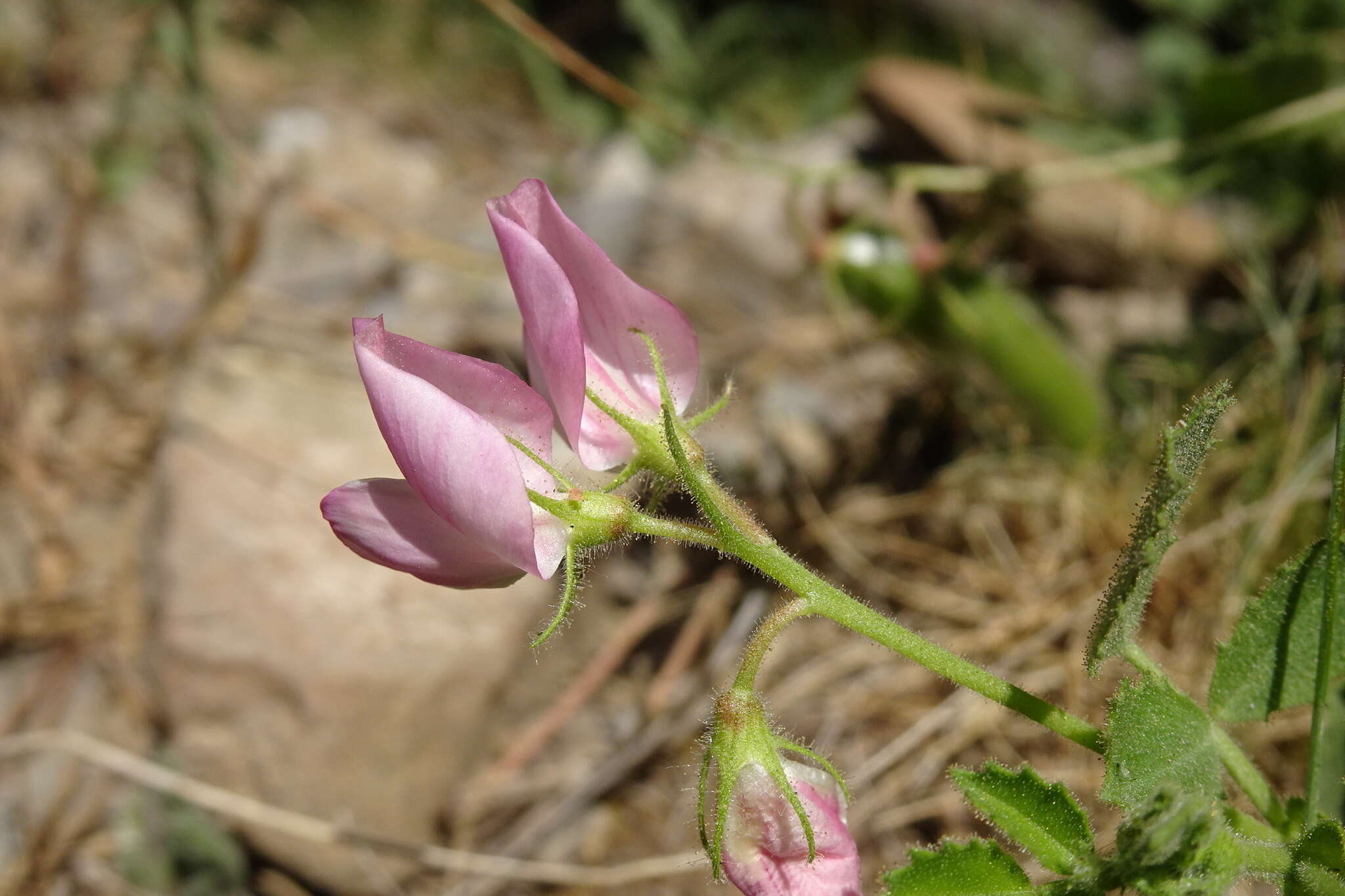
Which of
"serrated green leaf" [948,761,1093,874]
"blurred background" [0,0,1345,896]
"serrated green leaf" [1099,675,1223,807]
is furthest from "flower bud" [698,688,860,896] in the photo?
"blurred background" [0,0,1345,896]

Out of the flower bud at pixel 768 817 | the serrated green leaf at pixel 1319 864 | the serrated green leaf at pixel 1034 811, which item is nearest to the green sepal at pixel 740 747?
the flower bud at pixel 768 817

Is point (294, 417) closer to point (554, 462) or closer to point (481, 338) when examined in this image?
point (481, 338)

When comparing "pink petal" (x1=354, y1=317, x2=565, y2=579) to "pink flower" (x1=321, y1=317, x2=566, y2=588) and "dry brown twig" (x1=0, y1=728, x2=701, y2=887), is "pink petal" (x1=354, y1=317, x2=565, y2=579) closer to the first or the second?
"pink flower" (x1=321, y1=317, x2=566, y2=588)

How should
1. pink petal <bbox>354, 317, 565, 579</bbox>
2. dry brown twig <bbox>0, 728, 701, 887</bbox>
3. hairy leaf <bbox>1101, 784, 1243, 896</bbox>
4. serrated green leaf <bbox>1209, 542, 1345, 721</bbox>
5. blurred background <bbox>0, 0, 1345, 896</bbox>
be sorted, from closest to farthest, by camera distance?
hairy leaf <bbox>1101, 784, 1243, 896</bbox>
pink petal <bbox>354, 317, 565, 579</bbox>
serrated green leaf <bbox>1209, 542, 1345, 721</bbox>
dry brown twig <bbox>0, 728, 701, 887</bbox>
blurred background <bbox>0, 0, 1345, 896</bbox>

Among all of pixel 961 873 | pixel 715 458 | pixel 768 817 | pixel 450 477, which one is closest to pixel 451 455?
pixel 450 477

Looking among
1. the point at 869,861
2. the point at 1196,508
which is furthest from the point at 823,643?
the point at 1196,508

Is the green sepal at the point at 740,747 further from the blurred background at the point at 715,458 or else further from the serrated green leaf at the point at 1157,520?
the blurred background at the point at 715,458

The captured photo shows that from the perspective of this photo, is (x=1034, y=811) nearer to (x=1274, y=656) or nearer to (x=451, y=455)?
(x=1274, y=656)
